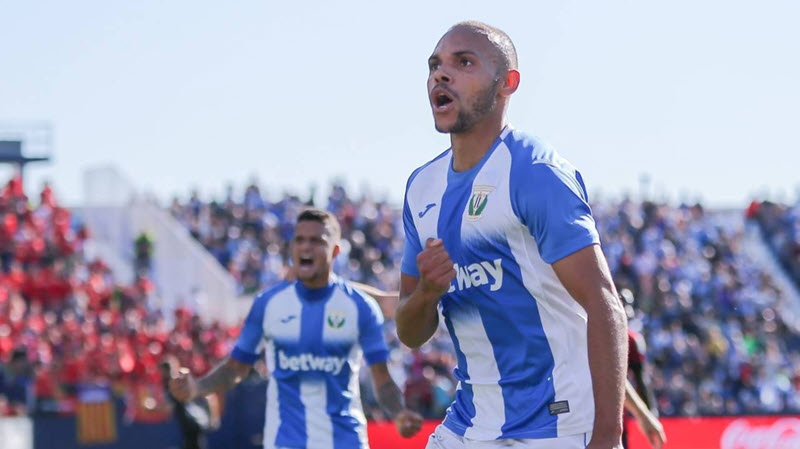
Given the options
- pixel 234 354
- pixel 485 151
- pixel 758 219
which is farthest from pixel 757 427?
pixel 758 219

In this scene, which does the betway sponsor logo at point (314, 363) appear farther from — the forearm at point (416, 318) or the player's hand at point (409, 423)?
the forearm at point (416, 318)

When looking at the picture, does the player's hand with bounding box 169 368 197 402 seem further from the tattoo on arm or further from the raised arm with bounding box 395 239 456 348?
the raised arm with bounding box 395 239 456 348

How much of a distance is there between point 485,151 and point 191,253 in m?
21.1

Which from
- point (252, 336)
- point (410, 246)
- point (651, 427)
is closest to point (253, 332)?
point (252, 336)

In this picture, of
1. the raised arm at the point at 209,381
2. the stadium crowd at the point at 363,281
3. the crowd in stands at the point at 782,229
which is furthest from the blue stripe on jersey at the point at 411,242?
the crowd in stands at the point at 782,229

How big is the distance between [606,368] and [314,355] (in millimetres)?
4190

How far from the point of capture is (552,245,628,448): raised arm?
4035mm

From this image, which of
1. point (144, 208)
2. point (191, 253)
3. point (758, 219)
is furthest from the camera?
point (758, 219)

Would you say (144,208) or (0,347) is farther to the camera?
(144,208)

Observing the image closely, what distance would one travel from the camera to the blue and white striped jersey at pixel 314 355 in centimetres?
801

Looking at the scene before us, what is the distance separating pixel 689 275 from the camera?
29250mm

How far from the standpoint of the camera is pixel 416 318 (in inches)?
183

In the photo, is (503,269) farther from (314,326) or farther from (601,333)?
(314,326)

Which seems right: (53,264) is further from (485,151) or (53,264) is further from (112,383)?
(485,151)
